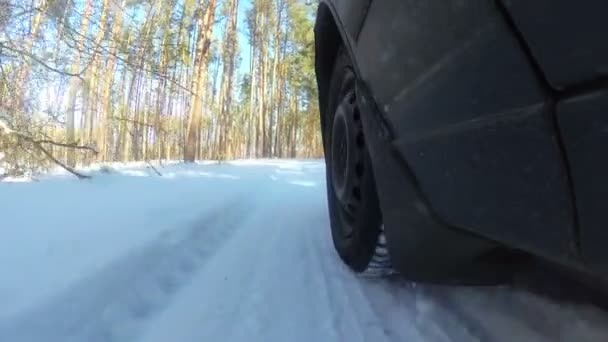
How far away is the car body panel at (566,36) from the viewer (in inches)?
17.5

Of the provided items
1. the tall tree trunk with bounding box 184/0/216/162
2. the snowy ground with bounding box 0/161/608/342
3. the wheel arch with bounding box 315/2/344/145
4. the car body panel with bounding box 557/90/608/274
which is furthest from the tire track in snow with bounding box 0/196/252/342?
the tall tree trunk with bounding box 184/0/216/162

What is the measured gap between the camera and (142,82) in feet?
60.6

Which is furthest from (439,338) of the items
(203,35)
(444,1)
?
(203,35)

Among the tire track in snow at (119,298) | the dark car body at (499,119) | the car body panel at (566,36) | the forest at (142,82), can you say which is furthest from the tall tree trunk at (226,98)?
the car body panel at (566,36)

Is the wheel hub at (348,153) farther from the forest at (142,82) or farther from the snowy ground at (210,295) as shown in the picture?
the forest at (142,82)

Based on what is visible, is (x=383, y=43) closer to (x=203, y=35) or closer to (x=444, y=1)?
(x=444, y=1)

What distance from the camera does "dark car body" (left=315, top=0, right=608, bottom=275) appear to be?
0.48 m

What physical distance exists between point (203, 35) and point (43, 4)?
10.1m

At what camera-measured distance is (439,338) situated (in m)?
1.23

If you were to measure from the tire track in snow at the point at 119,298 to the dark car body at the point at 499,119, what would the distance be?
972 mm

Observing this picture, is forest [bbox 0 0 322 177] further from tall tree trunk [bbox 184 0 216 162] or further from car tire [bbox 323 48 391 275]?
car tire [bbox 323 48 391 275]

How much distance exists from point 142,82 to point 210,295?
18649 millimetres

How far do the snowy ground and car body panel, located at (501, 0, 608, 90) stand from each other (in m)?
0.80

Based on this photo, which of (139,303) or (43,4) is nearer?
(139,303)
